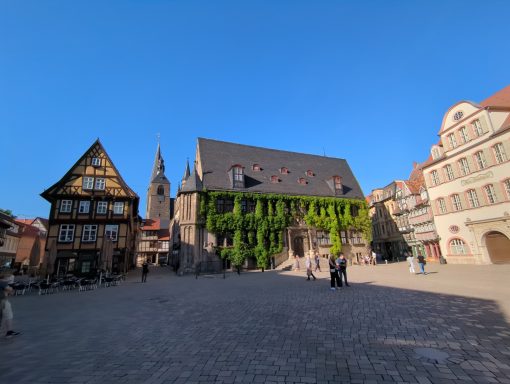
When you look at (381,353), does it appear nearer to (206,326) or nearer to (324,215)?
(206,326)

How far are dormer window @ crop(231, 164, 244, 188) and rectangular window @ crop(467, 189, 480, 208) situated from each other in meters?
23.4

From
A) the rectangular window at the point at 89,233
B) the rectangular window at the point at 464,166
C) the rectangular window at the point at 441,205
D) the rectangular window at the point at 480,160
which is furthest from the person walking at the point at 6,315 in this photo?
the rectangular window at the point at 441,205

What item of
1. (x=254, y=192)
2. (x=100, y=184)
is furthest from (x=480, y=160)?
(x=100, y=184)

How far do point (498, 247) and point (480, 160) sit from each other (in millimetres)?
8090

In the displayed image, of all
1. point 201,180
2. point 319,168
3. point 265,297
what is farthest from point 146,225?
point 265,297

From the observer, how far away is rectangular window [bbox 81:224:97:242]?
26742 mm

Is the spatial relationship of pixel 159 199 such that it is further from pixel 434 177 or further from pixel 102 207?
pixel 434 177

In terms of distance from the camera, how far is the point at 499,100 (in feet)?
81.0

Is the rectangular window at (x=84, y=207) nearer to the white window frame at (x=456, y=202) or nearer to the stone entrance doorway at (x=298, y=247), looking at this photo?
the stone entrance doorway at (x=298, y=247)

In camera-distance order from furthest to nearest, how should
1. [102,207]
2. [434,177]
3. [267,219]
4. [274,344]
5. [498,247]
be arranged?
[267,219], [434,177], [102,207], [498,247], [274,344]

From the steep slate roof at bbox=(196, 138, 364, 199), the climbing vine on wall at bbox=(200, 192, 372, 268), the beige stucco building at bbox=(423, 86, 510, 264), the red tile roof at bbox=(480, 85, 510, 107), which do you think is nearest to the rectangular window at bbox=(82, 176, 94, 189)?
the steep slate roof at bbox=(196, 138, 364, 199)

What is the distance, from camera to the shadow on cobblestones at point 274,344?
409cm

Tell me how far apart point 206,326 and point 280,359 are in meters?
2.99

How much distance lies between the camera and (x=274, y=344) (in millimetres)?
5301
